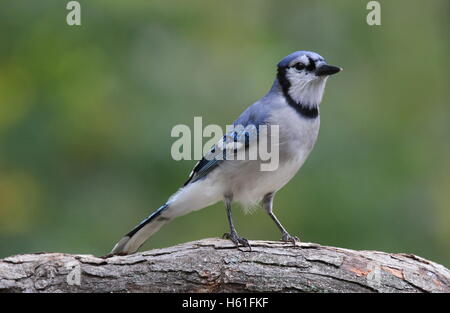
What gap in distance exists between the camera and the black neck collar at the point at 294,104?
4777 millimetres

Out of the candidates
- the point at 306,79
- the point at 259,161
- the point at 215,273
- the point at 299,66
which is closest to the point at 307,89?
the point at 306,79

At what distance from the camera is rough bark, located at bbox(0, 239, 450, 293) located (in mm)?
3936

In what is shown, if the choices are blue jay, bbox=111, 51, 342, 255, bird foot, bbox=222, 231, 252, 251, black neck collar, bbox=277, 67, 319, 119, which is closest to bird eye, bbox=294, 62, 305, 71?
blue jay, bbox=111, 51, 342, 255

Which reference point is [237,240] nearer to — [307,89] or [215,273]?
[215,273]

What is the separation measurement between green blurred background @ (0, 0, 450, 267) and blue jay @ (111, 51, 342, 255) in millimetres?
1089

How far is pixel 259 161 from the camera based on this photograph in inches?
181

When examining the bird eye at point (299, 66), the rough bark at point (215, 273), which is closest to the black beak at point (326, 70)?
the bird eye at point (299, 66)

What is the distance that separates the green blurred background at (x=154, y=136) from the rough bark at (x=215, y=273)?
5.60ft

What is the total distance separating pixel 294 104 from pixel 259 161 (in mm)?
534

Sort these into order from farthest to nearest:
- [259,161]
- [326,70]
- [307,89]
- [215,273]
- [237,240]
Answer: [307,89] < [326,70] < [259,161] < [237,240] < [215,273]

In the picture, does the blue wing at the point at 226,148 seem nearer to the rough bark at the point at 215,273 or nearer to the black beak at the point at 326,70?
the black beak at the point at 326,70

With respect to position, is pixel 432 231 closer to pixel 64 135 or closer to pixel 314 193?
pixel 314 193

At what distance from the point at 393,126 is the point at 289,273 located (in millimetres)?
3464

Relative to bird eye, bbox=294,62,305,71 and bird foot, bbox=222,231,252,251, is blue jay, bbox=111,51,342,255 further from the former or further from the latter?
bird foot, bbox=222,231,252,251
